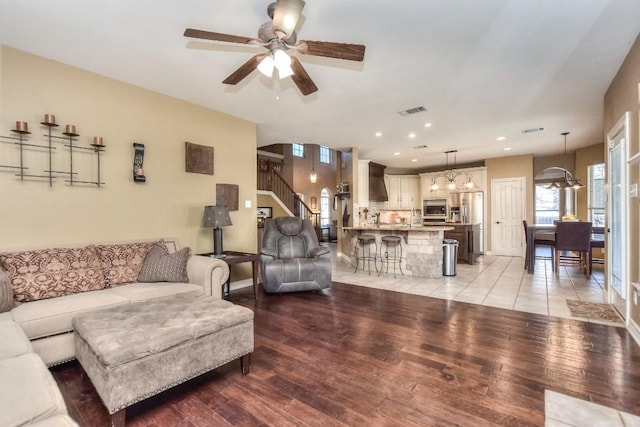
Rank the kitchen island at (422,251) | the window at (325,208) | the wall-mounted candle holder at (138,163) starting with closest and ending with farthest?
1. the wall-mounted candle holder at (138,163)
2. the kitchen island at (422,251)
3. the window at (325,208)

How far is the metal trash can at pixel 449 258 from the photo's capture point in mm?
5445

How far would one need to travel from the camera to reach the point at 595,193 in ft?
23.2

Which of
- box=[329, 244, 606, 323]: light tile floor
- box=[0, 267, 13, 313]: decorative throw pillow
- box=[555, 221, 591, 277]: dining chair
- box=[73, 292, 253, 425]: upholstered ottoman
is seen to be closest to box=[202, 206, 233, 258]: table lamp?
box=[73, 292, 253, 425]: upholstered ottoman

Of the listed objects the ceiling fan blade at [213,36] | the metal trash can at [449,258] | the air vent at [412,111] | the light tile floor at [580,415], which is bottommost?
the light tile floor at [580,415]

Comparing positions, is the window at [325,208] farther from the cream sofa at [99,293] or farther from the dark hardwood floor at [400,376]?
the dark hardwood floor at [400,376]

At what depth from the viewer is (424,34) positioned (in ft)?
8.37

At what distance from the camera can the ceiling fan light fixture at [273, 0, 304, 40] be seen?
1.81 metres

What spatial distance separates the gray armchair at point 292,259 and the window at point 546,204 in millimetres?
8156

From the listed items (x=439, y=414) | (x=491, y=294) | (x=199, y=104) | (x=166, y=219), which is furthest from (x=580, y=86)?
(x=166, y=219)

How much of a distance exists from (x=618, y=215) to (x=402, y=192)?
6116mm

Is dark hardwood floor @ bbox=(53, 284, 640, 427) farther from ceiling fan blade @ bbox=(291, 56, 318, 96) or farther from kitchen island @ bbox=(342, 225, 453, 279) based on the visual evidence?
ceiling fan blade @ bbox=(291, 56, 318, 96)

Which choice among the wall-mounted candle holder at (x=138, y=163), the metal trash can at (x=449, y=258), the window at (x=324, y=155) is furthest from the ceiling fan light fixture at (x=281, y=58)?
the window at (x=324, y=155)

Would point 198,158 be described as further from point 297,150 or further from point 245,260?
point 297,150

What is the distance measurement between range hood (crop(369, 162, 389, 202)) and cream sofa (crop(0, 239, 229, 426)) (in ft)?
18.7
